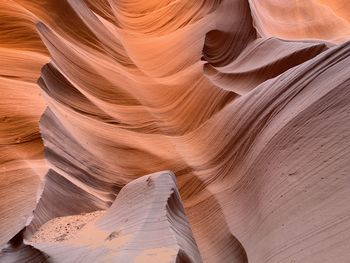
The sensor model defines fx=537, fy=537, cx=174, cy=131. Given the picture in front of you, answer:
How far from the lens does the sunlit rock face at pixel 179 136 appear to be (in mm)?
1758

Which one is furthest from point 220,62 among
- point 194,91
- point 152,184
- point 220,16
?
point 152,184

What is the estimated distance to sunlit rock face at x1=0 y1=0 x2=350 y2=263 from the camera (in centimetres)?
176

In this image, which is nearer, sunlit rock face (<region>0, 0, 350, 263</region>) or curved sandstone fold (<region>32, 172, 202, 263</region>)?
curved sandstone fold (<region>32, 172, 202, 263</region>)

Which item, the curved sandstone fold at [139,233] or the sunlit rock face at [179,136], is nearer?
the curved sandstone fold at [139,233]

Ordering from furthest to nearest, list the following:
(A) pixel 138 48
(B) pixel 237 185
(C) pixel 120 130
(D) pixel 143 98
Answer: (A) pixel 138 48 < (D) pixel 143 98 < (C) pixel 120 130 < (B) pixel 237 185

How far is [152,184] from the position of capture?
1900 mm

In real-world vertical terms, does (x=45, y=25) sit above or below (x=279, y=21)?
above

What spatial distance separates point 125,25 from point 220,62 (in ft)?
3.85

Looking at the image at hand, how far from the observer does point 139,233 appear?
5.41 ft

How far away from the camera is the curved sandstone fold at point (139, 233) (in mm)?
1557

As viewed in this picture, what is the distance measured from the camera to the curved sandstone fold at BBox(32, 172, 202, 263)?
1.56 metres

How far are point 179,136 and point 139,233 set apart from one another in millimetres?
1351

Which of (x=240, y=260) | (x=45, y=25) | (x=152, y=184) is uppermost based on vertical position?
(x=45, y=25)

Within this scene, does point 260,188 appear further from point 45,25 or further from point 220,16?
point 220,16
